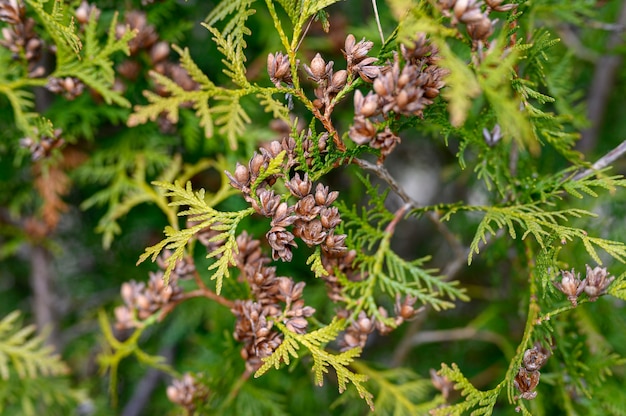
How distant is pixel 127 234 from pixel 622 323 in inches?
39.7

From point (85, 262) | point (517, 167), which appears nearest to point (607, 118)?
point (517, 167)

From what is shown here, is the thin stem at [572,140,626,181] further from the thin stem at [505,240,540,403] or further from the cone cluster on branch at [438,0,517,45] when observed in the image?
the cone cluster on branch at [438,0,517,45]

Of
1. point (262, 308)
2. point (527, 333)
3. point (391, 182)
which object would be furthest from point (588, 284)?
point (262, 308)

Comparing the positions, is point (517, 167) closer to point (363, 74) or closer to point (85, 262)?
point (363, 74)

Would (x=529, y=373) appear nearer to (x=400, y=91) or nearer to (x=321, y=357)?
(x=321, y=357)

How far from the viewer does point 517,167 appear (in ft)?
2.87

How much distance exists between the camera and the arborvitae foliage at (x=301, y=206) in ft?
2.11

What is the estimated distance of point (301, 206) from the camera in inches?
25.4

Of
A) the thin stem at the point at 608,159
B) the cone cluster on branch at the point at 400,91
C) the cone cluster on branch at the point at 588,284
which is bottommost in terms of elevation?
the cone cluster on branch at the point at 588,284

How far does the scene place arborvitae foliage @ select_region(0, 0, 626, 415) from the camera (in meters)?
0.64

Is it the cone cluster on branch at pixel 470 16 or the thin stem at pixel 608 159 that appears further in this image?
the thin stem at pixel 608 159

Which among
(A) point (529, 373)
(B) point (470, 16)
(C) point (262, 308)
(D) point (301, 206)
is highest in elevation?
(B) point (470, 16)

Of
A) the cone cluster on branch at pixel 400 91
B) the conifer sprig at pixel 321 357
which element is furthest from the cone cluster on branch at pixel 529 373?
the cone cluster on branch at pixel 400 91

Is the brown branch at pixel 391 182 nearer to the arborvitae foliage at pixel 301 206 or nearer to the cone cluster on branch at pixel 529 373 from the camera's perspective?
the arborvitae foliage at pixel 301 206
